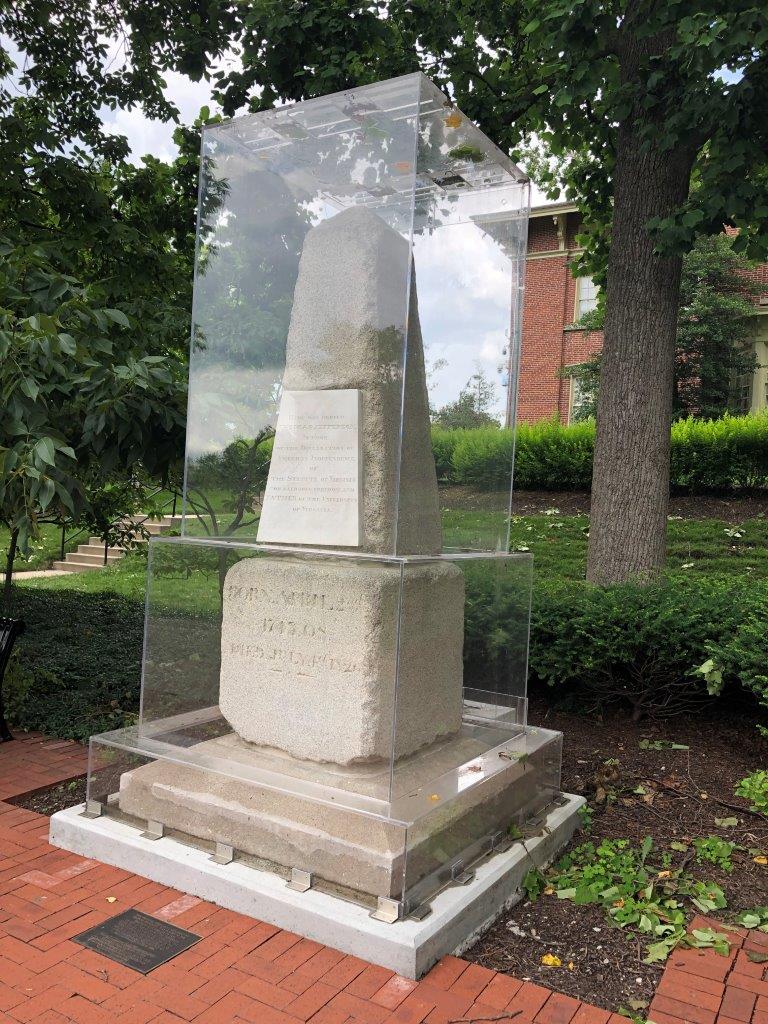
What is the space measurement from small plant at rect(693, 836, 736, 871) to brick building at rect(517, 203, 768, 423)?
16517mm

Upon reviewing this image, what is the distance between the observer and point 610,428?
6.12m

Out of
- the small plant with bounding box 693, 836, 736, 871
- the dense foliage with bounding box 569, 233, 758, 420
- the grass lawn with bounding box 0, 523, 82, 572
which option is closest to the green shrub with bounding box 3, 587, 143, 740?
the small plant with bounding box 693, 836, 736, 871

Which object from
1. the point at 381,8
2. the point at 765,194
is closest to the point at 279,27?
the point at 381,8

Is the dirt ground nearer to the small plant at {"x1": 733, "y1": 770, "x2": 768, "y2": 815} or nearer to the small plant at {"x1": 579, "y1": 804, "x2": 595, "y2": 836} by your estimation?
the small plant at {"x1": 733, "y1": 770, "x2": 768, "y2": 815}

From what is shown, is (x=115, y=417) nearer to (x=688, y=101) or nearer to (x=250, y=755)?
(x=250, y=755)

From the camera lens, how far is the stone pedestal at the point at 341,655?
339 centimetres

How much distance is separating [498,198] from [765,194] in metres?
2.25

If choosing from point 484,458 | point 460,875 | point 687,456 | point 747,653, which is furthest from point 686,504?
point 460,875

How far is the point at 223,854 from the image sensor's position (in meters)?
3.32

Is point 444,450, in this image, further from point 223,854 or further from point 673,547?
point 673,547

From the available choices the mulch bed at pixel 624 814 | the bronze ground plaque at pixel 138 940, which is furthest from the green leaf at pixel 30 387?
the bronze ground plaque at pixel 138 940

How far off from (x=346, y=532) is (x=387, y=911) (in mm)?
1511

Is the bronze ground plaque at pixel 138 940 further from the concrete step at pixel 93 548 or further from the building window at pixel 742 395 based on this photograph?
the building window at pixel 742 395

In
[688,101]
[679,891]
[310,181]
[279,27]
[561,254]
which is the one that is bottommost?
[679,891]
